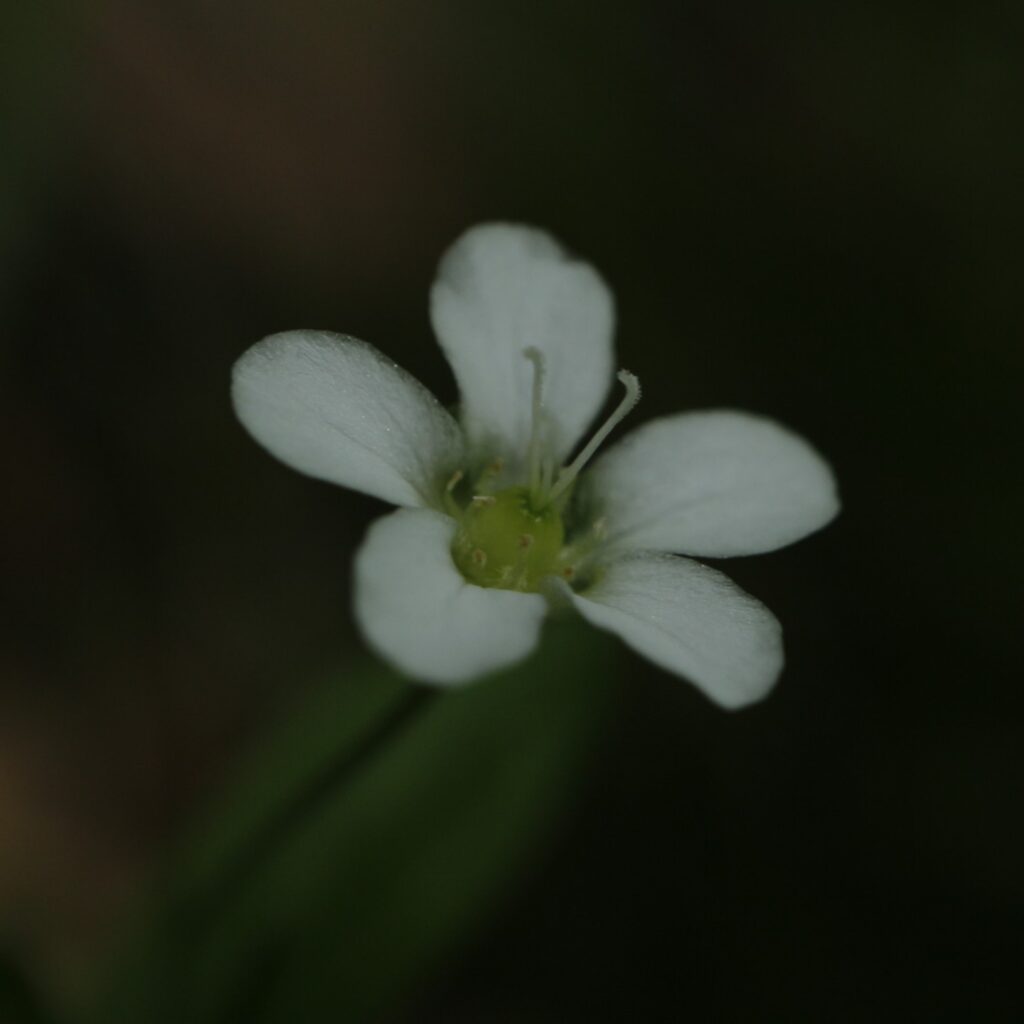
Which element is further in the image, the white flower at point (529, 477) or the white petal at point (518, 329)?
the white petal at point (518, 329)

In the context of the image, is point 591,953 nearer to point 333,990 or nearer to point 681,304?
point 333,990

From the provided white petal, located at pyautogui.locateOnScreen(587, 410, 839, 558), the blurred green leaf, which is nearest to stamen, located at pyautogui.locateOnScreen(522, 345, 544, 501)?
white petal, located at pyautogui.locateOnScreen(587, 410, 839, 558)

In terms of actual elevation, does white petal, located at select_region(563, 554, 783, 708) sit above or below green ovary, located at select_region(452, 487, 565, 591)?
above

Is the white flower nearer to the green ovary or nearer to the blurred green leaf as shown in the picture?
the green ovary

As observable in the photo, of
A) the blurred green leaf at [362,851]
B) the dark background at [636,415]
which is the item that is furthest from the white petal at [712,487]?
the dark background at [636,415]

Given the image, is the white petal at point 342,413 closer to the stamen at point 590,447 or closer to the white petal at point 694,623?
the stamen at point 590,447
